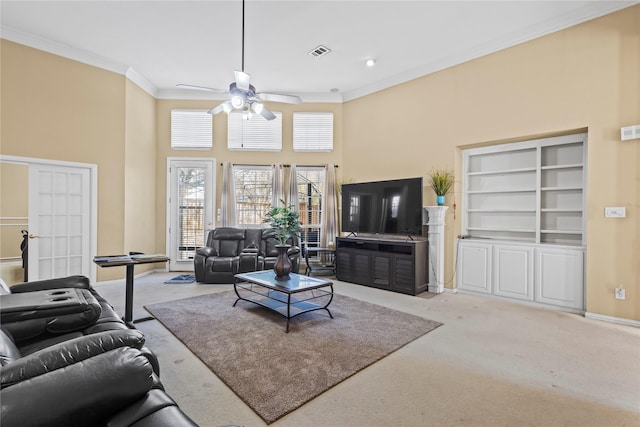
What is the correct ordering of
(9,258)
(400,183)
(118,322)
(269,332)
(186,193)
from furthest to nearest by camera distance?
(186,193) < (9,258) < (400,183) < (269,332) < (118,322)

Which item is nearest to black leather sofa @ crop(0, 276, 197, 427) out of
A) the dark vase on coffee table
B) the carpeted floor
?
the dark vase on coffee table

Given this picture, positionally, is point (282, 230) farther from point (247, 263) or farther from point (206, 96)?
point (206, 96)

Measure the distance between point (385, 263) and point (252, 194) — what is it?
316cm

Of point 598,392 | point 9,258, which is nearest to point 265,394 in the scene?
point 598,392

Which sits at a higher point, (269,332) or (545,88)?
(545,88)

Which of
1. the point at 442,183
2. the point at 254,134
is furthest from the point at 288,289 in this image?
the point at 254,134

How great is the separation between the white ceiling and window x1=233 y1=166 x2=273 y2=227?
1.90 meters

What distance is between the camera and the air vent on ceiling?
4.64m

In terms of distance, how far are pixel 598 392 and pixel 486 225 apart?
2993 mm

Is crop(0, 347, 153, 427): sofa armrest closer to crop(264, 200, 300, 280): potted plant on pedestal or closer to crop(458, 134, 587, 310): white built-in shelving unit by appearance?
crop(264, 200, 300, 280): potted plant on pedestal

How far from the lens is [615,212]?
3510 millimetres

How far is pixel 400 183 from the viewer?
5121mm

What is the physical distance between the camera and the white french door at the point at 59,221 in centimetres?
451

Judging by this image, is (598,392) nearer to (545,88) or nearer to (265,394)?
(265,394)
